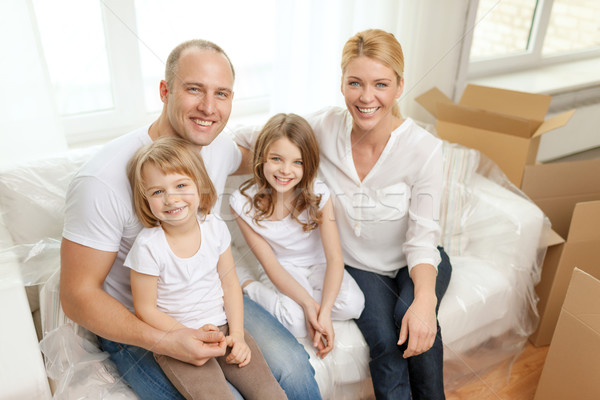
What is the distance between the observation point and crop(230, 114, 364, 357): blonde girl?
4.34ft

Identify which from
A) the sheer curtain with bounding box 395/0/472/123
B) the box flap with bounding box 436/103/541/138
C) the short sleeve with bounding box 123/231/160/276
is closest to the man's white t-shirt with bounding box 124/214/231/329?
the short sleeve with bounding box 123/231/160/276

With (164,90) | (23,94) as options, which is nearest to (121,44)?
(23,94)

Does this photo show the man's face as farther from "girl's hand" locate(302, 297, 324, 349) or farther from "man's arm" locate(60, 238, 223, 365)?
"girl's hand" locate(302, 297, 324, 349)

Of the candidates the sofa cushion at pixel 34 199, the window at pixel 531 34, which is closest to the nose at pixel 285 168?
the sofa cushion at pixel 34 199

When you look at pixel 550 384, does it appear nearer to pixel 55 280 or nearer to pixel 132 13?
pixel 55 280

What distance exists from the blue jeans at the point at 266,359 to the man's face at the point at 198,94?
47 centimetres

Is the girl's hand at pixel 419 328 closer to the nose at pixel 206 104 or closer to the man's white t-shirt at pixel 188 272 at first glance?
the man's white t-shirt at pixel 188 272

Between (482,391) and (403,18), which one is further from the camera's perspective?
(403,18)

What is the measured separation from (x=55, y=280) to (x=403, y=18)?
4.92 feet

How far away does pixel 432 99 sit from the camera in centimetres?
196

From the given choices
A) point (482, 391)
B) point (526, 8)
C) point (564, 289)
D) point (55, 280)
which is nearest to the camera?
point (55, 280)

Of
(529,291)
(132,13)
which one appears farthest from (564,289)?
(132,13)

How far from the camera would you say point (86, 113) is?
1799 mm

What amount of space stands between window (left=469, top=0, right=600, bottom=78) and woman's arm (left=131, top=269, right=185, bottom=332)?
1.87m
